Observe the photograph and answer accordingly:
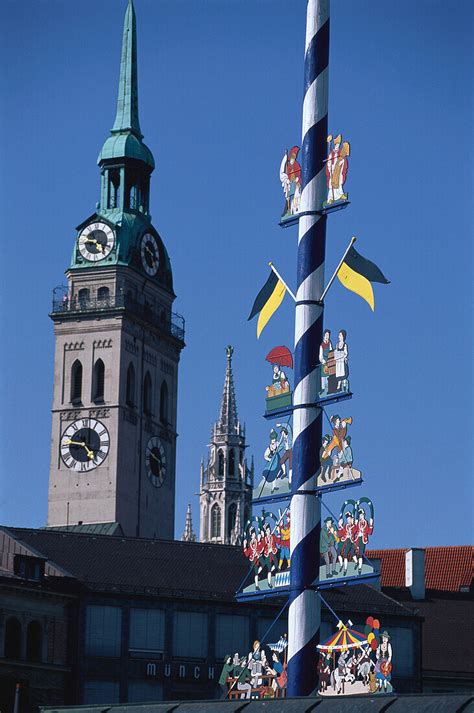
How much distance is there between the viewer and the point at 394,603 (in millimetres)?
97812

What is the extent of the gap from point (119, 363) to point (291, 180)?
303 feet

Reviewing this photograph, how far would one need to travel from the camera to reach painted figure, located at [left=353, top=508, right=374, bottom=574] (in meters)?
49.2

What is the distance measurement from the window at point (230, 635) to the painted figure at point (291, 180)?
4483 centimetres

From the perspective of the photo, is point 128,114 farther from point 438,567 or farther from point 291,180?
point 291,180

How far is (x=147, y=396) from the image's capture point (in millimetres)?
147875

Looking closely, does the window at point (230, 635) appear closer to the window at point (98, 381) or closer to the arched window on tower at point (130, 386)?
the window at point (98, 381)

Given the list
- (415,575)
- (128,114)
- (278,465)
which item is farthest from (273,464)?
(128,114)

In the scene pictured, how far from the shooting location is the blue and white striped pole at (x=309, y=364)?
47594 mm

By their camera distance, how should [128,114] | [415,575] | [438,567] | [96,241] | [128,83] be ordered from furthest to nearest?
[128,83] → [128,114] → [96,241] → [438,567] → [415,575]

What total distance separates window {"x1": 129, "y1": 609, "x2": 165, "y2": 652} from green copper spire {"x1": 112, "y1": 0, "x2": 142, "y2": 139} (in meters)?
65.4

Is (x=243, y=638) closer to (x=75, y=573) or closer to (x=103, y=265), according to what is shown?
(x=75, y=573)

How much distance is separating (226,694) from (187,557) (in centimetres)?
4584

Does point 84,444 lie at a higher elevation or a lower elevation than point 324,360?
higher

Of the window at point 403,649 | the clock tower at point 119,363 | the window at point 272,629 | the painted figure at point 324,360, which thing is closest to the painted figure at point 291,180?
the painted figure at point 324,360
